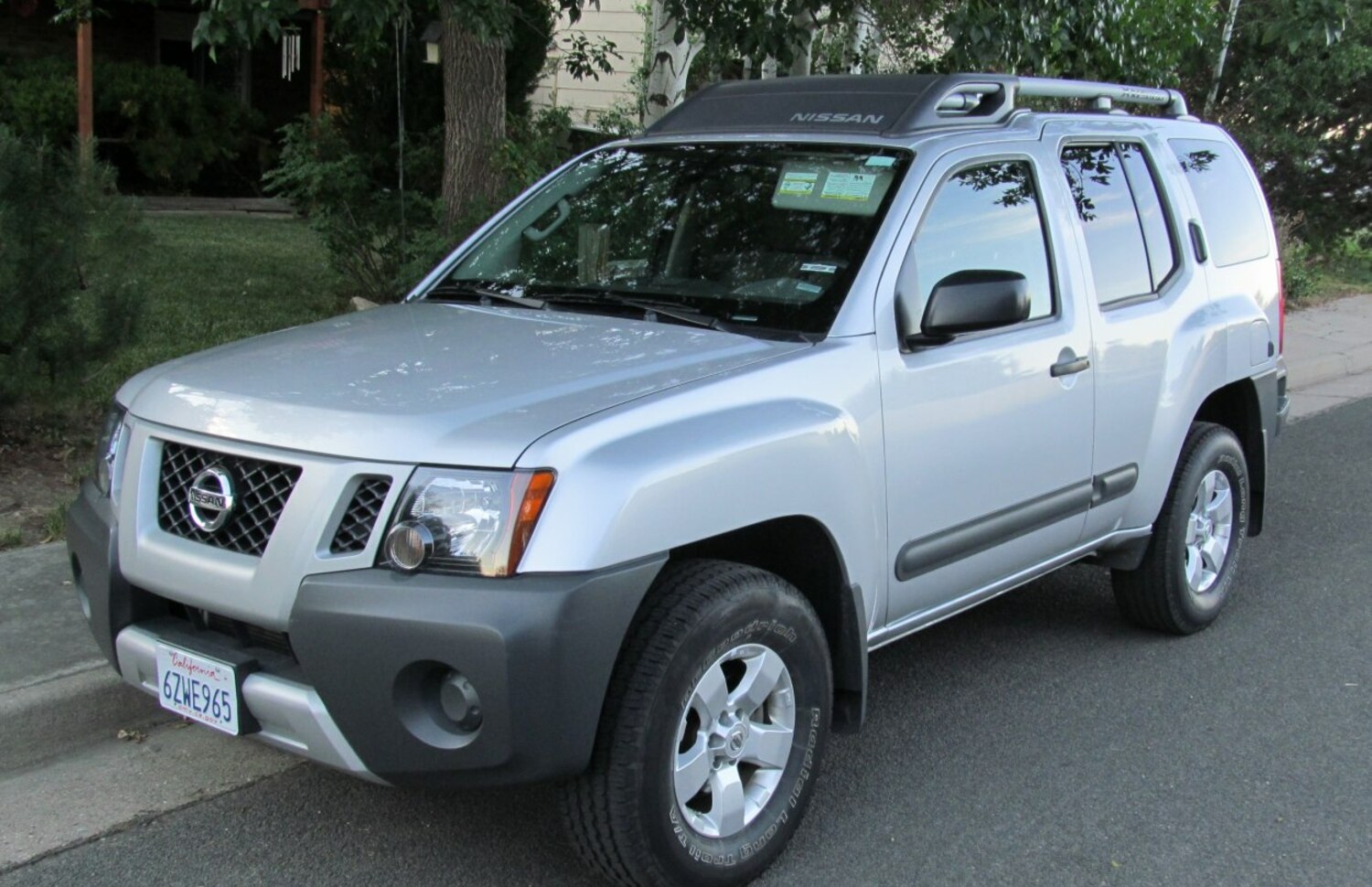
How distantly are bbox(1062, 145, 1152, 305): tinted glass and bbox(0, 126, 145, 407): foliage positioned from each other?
13.4ft

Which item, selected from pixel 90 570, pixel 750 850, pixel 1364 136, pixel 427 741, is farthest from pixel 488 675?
pixel 1364 136

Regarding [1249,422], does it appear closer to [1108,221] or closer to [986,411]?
[1108,221]

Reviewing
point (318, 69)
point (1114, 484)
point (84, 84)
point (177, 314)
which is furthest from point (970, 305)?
point (318, 69)

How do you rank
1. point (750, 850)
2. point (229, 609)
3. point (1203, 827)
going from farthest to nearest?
point (1203, 827) → point (750, 850) → point (229, 609)

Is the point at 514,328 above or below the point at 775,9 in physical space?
below

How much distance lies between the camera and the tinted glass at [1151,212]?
202 inches

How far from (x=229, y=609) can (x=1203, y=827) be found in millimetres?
2609

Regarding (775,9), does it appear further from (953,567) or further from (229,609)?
(229,609)

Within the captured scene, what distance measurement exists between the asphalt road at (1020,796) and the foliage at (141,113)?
44.3ft

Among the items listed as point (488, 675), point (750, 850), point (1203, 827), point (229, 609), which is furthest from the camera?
point (1203, 827)

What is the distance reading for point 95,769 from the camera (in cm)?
418

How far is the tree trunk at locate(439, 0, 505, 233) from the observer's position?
891cm

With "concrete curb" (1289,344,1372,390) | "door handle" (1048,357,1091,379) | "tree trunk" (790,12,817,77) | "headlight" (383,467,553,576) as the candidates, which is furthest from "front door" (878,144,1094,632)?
"concrete curb" (1289,344,1372,390)

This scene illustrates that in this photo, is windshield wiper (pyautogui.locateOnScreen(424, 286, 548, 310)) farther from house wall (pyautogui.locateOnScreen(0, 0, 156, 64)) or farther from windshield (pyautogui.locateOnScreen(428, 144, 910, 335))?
house wall (pyautogui.locateOnScreen(0, 0, 156, 64))
